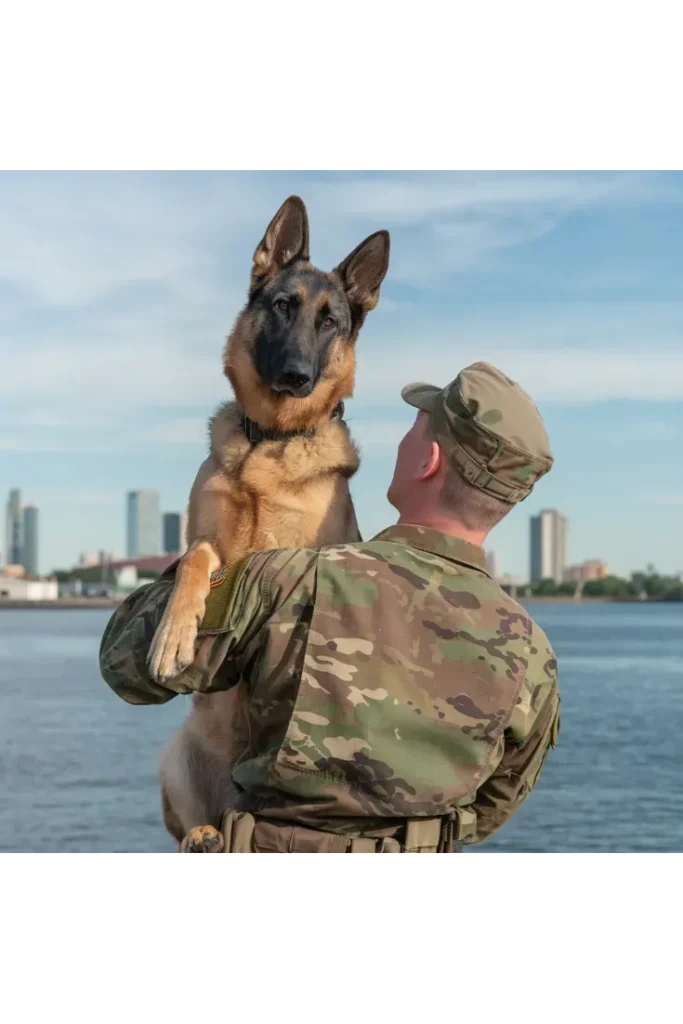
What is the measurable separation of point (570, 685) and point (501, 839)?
38252mm

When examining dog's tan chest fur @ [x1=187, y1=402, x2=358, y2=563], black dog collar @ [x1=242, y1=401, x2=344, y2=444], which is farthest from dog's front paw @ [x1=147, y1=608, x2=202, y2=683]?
black dog collar @ [x1=242, y1=401, x2=344, y2=444]

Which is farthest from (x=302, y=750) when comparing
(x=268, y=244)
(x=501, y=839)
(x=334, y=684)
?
(x=501, y=839)

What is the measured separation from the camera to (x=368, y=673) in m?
3.12

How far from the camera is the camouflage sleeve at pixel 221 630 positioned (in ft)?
10.4

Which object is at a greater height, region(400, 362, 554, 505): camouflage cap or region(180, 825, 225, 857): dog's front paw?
region(400, 362, 554, 505): camouflage cap

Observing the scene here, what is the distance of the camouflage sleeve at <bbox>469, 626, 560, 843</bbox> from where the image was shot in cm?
331

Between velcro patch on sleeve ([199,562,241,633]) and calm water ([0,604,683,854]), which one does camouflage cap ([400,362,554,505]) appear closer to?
velcro patch on sleeve ([199,562,241,633])

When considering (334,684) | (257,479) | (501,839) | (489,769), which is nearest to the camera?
(334,684)

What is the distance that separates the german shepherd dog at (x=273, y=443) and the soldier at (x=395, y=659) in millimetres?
947

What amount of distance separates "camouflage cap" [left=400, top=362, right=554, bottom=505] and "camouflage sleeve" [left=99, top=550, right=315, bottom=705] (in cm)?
52

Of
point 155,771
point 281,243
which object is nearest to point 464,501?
point 281,243

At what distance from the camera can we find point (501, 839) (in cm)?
2502

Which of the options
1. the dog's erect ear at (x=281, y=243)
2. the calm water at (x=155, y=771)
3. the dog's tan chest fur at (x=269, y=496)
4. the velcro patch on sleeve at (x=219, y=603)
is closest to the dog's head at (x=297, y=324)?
the dog's erect ear at (x=281, y=243)
